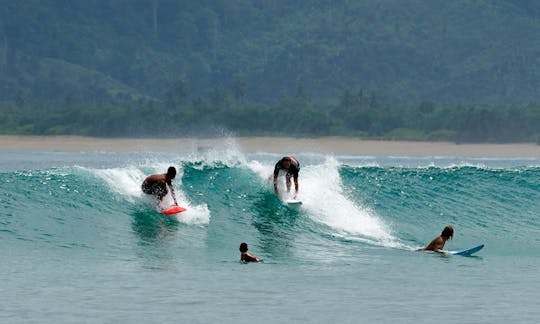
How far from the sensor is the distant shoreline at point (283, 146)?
7569 cm

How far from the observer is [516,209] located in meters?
29.0

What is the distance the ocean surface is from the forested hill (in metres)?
89.6

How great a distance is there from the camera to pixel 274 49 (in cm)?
14250

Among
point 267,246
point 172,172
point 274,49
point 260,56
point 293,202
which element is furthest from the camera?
point 260,56

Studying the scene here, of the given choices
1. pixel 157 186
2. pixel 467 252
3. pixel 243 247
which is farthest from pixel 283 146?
pixel 243 247

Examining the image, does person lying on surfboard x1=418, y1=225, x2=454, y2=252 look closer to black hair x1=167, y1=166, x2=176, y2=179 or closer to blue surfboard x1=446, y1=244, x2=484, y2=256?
blue surfboard x1=446, y1=244, x2=484, y2=256

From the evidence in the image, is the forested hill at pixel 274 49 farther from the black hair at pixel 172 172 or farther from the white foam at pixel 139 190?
the black hair at pixel 172 172

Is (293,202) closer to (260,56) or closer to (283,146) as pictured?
(283,146)

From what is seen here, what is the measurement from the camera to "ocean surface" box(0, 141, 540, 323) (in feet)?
54.1

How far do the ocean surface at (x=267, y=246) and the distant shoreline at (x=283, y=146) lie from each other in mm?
43029

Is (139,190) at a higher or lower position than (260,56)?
lower

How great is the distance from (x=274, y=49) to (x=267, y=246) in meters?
121

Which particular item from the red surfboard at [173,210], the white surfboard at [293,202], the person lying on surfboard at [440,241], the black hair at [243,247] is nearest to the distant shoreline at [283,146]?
Result: the white surfboard at [293,202]

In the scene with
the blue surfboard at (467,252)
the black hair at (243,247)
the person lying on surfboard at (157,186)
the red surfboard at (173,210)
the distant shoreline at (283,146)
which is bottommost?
the blue surfboard at (467,252)
